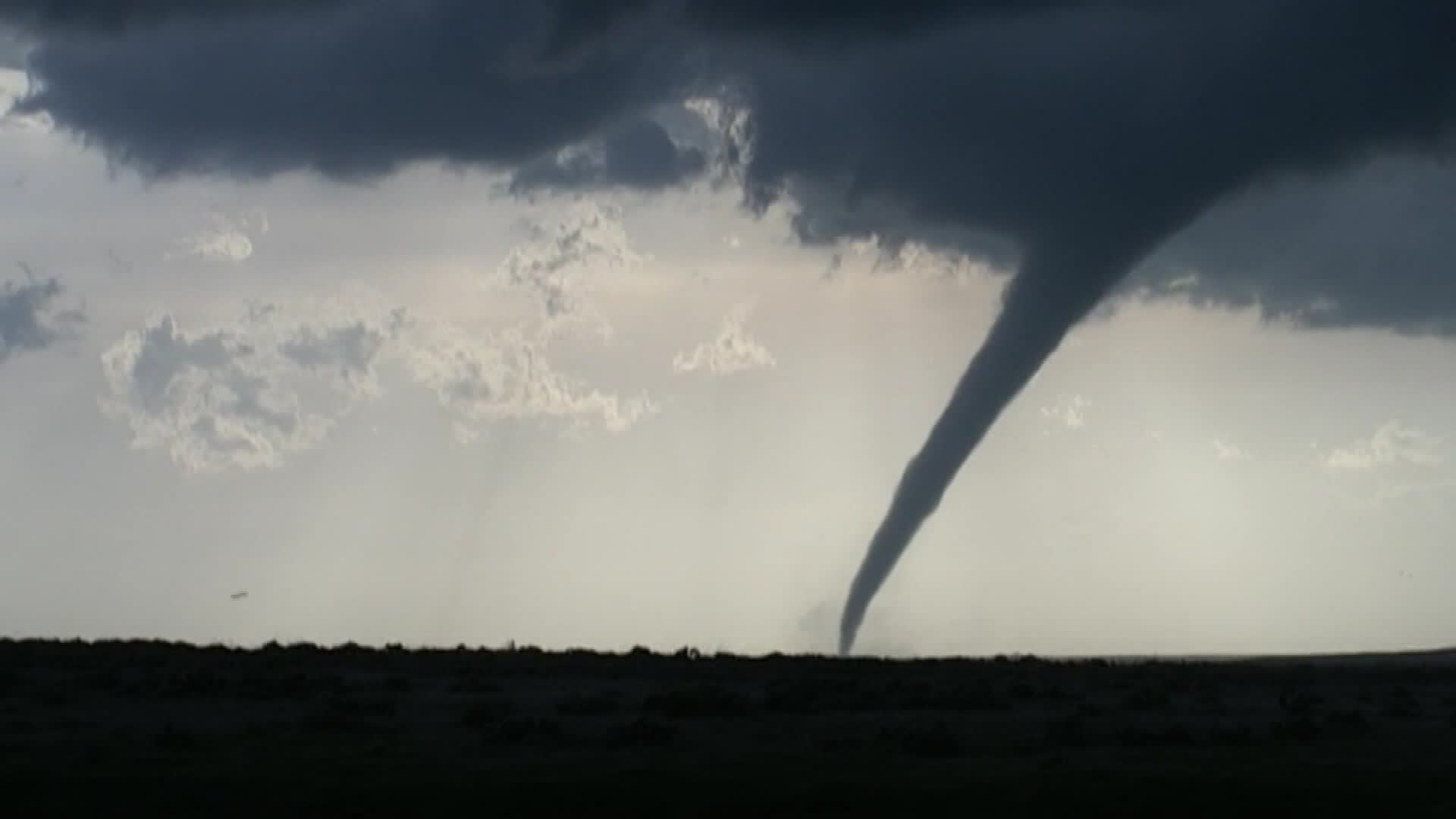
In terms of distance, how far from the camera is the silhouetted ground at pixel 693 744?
121 feet

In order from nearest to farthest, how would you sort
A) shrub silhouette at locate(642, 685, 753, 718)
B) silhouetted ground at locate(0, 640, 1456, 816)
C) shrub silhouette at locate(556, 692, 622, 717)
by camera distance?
silhouetted ground at locate(0, 640, 1456, 816)
shrub silhouette at locate(642, 685, 753, 718)
shrub silhouette at locate(556, 692, 622, 717)

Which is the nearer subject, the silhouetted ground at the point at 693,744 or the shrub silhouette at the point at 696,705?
the silhouetted ground at the point at 693,744

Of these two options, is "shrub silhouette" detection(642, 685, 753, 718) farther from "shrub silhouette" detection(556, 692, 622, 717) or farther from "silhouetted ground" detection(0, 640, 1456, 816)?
"shrub silhouette" detection(556, 692, 622, 717)

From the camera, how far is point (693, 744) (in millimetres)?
47094

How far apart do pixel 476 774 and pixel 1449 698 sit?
44.0 metres

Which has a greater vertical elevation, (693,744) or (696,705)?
(696,705)

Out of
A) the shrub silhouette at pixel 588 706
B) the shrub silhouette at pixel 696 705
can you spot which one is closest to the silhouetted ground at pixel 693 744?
the shrub silhouette at pixel 696 705

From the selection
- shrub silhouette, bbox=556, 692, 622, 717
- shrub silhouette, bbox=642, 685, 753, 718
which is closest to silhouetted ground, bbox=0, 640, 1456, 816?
shrub silhouette, bbox=642, 685, 753, 718

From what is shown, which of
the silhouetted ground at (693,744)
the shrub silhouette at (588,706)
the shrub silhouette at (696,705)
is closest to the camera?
the silhouetted ground at (693,744)

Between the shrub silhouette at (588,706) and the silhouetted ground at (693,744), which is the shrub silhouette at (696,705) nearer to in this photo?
the silhouetted ground at (693,744)

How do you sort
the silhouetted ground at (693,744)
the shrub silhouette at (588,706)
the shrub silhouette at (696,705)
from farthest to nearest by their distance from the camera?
the shrub silhouette at (588,706) → the shrub silhouette at (696,705) → the silhouetted ground at (693,744)

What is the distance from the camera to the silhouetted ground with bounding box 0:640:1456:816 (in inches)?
1452

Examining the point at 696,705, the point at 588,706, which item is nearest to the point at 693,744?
the point at 696,705

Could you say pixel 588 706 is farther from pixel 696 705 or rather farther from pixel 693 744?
pixel 693 744
